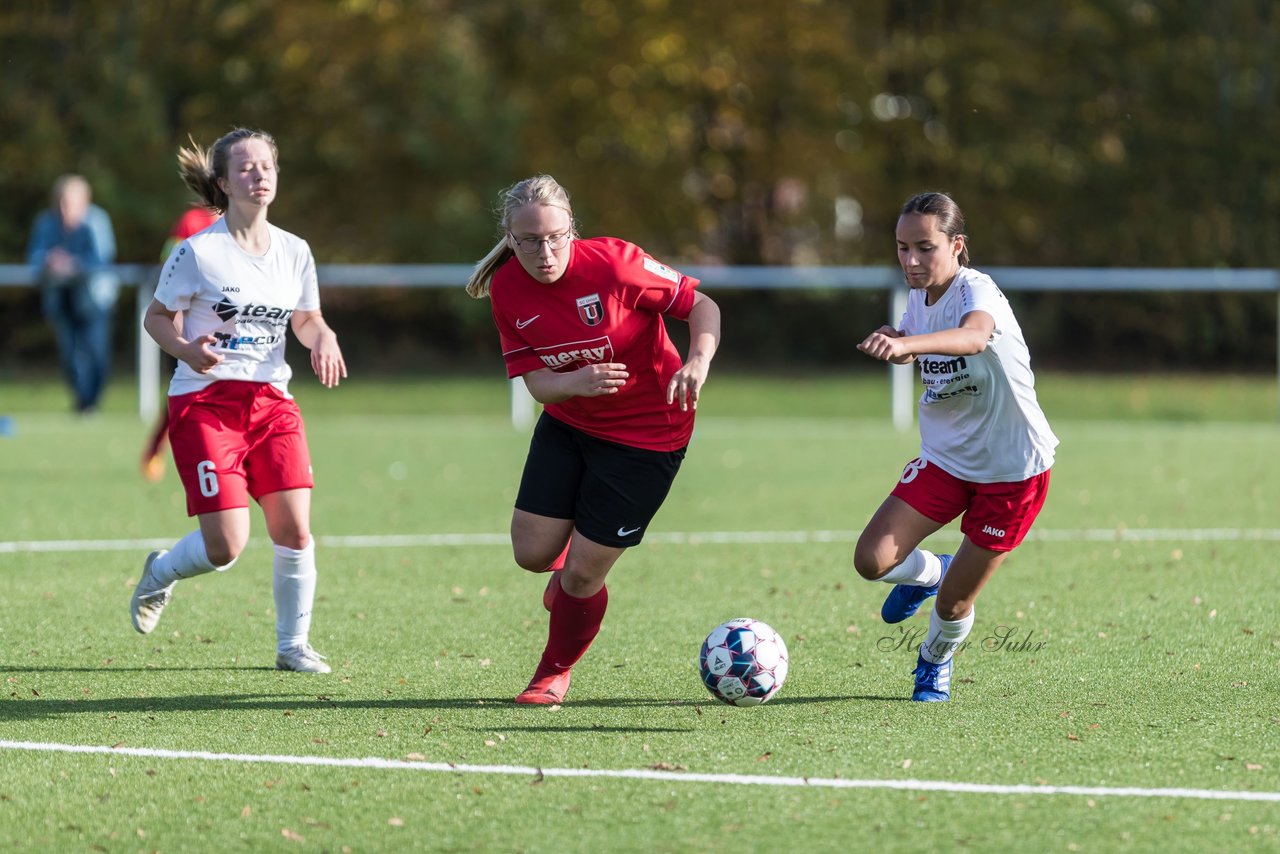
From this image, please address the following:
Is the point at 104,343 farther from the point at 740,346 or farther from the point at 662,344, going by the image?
the point at 662,344

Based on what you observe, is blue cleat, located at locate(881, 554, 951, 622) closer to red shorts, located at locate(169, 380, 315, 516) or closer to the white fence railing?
red shorts, located at locate(169, 380, 315, 516)

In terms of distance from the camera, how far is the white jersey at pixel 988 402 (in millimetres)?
5703

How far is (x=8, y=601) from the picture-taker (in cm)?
765

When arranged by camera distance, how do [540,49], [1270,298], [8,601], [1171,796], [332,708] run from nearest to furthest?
[1171,796], [332,708], [8,601], [1270,298], [540,49]

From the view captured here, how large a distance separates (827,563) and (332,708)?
Result: 3732mm

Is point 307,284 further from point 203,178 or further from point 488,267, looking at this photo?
point 488,267

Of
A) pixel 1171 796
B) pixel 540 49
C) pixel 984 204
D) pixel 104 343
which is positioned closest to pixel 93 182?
pixel 540 49

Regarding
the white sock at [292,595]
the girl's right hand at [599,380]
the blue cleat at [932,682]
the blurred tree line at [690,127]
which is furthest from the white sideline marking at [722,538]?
the blurred tree line at [690,127]

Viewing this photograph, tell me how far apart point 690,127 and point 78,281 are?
12.2 m

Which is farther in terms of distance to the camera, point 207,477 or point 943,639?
point 207,477

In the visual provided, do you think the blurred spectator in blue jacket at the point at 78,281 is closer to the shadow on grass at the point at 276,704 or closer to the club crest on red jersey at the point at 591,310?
the shadow on grass at the point at 276,704

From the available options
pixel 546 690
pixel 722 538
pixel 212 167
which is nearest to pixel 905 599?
pixel 546 690

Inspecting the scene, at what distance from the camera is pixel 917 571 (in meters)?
6.22

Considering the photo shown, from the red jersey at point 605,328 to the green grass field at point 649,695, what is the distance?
0.94m
